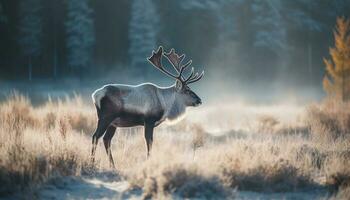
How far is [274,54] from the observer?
151ft

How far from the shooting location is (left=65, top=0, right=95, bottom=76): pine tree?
38.5 meters

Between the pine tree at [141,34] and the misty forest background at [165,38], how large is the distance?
0.24ft

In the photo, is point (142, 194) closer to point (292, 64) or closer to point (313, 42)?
point (292, 64)

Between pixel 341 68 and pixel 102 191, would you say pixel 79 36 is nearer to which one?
pixel 341 68

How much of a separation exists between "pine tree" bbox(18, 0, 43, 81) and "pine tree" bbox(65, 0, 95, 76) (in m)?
2.14

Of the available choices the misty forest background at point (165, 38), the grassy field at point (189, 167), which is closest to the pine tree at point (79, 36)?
the misty forest background at point (165, 38)

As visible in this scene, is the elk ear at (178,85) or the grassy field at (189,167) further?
the elk ear at (178,85)

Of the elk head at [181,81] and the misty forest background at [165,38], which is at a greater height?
the misty forest background at [165,38]

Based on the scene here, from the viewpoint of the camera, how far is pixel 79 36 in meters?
38.9

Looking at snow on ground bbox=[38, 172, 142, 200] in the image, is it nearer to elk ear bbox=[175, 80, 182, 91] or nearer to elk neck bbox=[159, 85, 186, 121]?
elk neck bbox=[159, 85, 186, 121]

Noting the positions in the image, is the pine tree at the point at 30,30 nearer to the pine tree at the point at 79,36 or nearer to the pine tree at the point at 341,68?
the pine tree at the point at 79,36

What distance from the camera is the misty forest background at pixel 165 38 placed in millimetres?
38969

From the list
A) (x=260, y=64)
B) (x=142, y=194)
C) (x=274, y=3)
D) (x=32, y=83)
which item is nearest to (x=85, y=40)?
(x=32, y=83)

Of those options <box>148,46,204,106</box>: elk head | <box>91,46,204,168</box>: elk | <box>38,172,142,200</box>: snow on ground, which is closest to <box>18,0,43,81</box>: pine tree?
<box>148,46,204,106</box>: elk head
